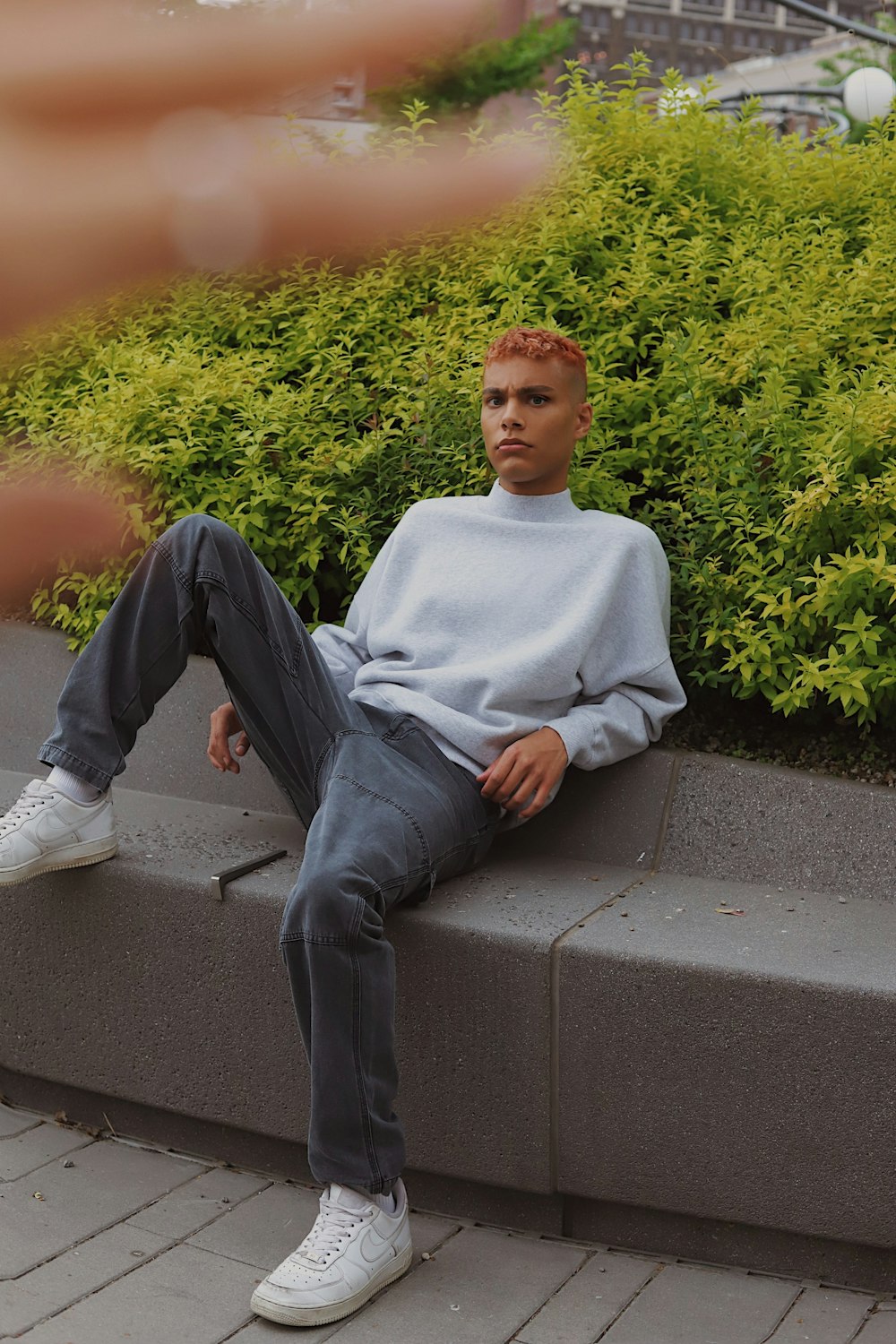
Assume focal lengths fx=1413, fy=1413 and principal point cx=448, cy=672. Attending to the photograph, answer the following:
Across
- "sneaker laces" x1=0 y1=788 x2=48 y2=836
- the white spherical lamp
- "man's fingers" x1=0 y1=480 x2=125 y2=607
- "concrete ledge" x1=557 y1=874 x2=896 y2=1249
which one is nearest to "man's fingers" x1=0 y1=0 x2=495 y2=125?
"man's fingers" x1=0 y1=480 x2=125 y2=607

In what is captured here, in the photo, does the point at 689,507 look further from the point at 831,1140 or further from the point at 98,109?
the point at 98,109

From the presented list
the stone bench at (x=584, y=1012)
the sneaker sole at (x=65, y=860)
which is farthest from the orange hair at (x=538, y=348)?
the sneaker sole at (x=65, y=860)

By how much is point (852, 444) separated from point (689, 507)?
1.70 ft

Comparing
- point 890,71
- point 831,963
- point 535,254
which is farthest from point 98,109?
point 890,71

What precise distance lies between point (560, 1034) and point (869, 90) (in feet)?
21.7

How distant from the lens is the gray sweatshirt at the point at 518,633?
9.55ft

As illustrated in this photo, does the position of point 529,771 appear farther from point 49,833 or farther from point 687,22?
point 687,22

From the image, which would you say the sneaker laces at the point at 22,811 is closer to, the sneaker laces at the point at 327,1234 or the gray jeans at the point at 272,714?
the gray jeans at the point at 272,714

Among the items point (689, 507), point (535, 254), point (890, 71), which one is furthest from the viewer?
point (890, 71)

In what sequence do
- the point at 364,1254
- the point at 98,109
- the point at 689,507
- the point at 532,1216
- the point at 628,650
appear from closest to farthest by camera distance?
1. the point at 98,109
2. the point at 364,1254
3. the point at 532,1216
4. the point at 628,650
5. the point at 689,507

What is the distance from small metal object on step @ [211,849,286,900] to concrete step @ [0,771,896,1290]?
2 cm

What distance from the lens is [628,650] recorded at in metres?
2.99

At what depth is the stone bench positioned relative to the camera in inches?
93.9

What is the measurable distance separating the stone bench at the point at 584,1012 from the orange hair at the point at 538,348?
895 millimetres
